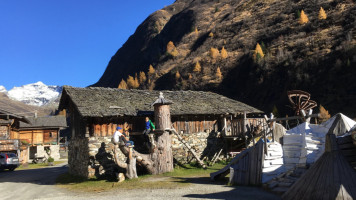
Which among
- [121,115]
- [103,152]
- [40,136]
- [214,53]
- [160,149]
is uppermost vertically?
[214,53]

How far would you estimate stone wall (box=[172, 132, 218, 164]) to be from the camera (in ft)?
62.8

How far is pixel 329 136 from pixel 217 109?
43.0 ft

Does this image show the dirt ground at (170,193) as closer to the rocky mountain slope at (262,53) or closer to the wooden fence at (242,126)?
the wooden fence at (242,126)

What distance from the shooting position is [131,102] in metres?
19.6

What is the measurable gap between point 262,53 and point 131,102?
54782mm

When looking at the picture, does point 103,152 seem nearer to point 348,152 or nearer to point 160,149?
point 160,149

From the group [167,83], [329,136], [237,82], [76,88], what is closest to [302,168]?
[329,136]

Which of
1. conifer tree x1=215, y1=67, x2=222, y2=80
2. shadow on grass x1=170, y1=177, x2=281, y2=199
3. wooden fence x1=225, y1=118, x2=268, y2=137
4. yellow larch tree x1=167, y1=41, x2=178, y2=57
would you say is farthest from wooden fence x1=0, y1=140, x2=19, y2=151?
yellow larch tree x1=167, y1=41, x2=178, y2=57

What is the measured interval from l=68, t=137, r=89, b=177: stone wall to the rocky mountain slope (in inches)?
1316

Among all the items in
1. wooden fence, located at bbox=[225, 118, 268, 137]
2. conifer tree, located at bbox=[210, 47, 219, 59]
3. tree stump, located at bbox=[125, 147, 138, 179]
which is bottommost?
tree stump, located at bbox=[125, 147, 138, 179]

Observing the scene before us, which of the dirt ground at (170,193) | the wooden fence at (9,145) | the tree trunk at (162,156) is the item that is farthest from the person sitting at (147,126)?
the wooden fence at (9,145)

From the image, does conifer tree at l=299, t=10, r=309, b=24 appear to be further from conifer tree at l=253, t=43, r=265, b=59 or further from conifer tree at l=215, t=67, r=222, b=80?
conifer tree at l=215, t=67, r=222, b=80

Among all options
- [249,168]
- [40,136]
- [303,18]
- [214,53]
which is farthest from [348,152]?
[214,53]

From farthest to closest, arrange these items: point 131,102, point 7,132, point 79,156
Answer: point 7,132
point 131,102
point 79,156
